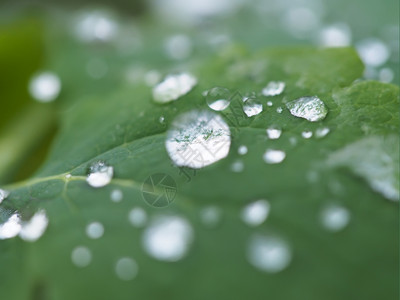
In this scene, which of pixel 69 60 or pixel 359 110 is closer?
pixel 359 110

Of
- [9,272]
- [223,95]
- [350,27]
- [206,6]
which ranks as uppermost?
[223,95]

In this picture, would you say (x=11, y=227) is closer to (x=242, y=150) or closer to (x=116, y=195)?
(x=116, y=195)

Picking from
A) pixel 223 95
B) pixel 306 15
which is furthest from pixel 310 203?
pixel 306 15

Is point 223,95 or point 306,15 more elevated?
point 223,95

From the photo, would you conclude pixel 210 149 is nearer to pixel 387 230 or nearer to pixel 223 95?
pixel 223 95

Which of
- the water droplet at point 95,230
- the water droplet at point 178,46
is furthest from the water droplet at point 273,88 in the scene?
the water droplet at point 178,46

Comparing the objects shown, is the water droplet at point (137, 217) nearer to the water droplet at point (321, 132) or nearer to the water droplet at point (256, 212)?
the water droplet at point (256, 212)

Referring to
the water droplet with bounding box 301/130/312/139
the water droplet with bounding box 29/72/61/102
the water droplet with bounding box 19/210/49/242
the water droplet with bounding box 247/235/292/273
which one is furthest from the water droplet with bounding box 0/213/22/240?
the water droplet with bounding box 29/72/61/102

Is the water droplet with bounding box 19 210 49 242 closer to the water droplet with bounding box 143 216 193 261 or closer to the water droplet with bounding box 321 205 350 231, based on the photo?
the water droplet with bounding box 143 216 193 261
